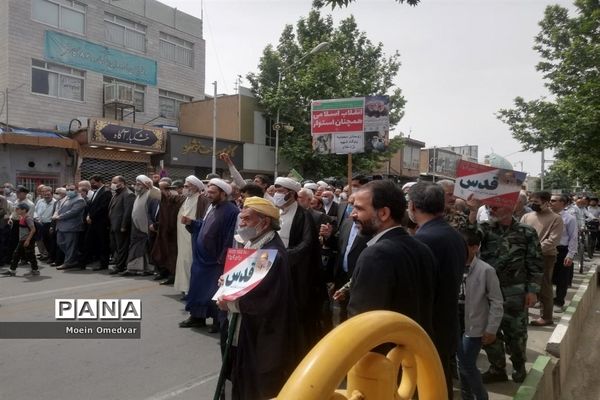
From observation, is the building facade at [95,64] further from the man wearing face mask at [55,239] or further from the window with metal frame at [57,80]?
the man wearing face mask at [55,239]

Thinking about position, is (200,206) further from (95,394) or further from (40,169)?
(40,169)

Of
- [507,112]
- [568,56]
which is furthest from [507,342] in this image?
[507,112]

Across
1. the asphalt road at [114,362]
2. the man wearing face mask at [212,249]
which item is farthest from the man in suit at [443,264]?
the man wearing face mask at [212,249]

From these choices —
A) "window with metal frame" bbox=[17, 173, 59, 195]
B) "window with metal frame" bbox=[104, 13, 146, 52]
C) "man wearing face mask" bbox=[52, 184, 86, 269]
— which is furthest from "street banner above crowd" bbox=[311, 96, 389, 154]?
"window with metal frame" bbox=[104, 13, 146, 52]

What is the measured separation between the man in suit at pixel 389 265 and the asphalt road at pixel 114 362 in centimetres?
244

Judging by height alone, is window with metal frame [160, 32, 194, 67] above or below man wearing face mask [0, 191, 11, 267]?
above

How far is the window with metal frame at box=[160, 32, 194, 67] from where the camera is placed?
22.7 meters

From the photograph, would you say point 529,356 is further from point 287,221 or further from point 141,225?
point 141,225

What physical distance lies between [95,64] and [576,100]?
1763 cm

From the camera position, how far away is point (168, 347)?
5016 millimetres

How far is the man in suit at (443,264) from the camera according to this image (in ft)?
8.73

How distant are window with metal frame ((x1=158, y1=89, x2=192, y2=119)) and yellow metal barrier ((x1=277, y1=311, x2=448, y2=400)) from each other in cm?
2308

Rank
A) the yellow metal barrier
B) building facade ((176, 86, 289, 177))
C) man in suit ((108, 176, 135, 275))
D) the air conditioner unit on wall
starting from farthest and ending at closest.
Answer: building facade ((176, 86, 289, 177)) < the air conditioner unit on wall < man in suit ((108, 176, 135, 275)) < the yellow metal barrier

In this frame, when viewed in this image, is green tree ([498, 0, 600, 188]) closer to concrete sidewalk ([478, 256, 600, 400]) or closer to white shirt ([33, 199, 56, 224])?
concrete sidewalk ([478, 256, 600, 400])
